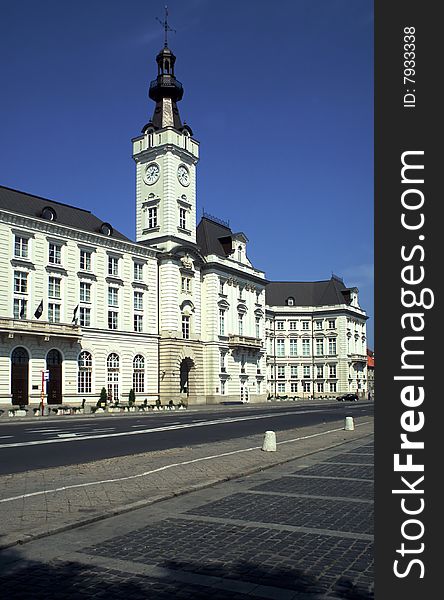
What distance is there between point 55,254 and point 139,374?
49.8 feet

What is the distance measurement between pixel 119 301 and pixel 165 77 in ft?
92.7

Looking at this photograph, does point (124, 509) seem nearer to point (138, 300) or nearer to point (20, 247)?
point (20, 247)

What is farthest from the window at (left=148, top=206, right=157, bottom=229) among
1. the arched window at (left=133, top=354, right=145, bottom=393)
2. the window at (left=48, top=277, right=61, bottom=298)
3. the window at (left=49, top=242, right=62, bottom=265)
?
the window at (left=48, top=277, right=61, bottom=298)

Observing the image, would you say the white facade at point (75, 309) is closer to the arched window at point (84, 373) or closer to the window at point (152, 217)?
the arched window at point (84, 373)

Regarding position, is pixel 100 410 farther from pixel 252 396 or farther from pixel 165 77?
pixel 165 77

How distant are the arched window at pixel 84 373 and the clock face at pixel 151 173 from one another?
22.8 metres

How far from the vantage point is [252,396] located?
78.9m

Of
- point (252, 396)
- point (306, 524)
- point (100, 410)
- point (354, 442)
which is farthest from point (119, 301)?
point (306, 524)

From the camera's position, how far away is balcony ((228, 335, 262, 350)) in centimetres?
7375

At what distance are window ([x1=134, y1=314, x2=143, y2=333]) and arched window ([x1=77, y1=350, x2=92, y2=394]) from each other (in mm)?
7160

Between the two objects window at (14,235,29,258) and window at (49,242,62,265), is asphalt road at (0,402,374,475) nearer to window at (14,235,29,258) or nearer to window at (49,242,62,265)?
window at (14,235,29,258)

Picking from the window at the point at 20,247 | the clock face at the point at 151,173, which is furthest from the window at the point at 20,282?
the clock face at the point at 151,173

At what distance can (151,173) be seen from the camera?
69.2 metres

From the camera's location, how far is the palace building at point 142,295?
4981 centimetres
